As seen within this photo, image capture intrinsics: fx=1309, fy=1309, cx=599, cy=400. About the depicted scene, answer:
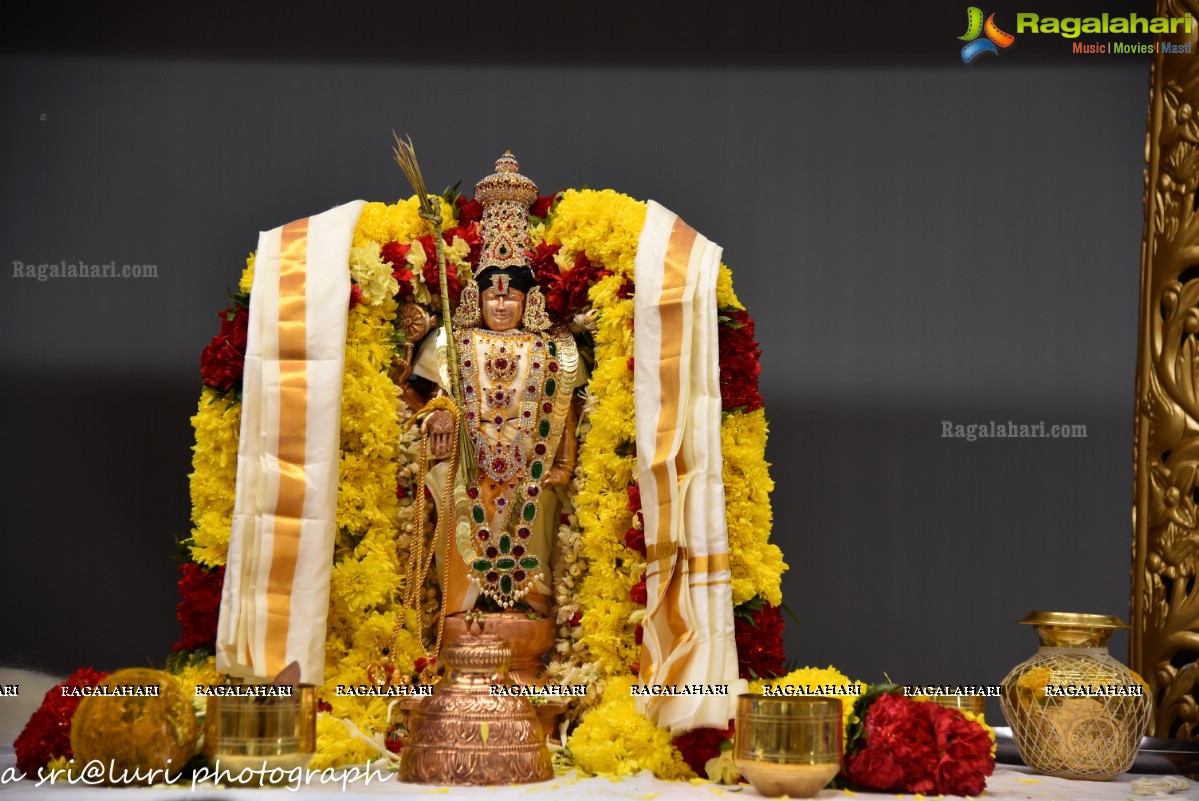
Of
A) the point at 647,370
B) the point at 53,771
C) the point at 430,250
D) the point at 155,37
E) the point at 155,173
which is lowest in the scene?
the point at 53,771

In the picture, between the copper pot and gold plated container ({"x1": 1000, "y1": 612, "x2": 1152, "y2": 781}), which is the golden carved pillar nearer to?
gold plated container ({"x1": 1000, "y1": 612, "x2": 1152, "y2": 781})

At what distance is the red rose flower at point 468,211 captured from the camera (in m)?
4.83

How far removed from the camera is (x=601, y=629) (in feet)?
14.2

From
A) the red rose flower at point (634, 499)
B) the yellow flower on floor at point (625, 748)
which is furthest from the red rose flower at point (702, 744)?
the red rose flower at point (634, 499)

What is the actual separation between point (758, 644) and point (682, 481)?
1.91 ft

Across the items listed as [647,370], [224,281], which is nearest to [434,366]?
[647,370]

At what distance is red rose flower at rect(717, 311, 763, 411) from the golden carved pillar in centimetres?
156

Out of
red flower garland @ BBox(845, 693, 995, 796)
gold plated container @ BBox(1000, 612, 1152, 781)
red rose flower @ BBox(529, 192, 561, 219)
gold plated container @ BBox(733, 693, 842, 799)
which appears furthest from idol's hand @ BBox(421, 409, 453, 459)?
A: gold plated container @ BBox(1000, 612, 1152, 781)

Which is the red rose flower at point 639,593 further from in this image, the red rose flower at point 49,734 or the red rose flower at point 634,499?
the red rose flower at point 49,734

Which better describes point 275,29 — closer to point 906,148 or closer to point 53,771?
point 906,148

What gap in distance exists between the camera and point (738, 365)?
4.39 metres

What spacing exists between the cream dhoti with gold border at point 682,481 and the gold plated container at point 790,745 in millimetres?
403

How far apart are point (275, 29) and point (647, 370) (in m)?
2.67

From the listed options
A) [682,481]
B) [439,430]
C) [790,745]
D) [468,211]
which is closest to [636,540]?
[682,481]
